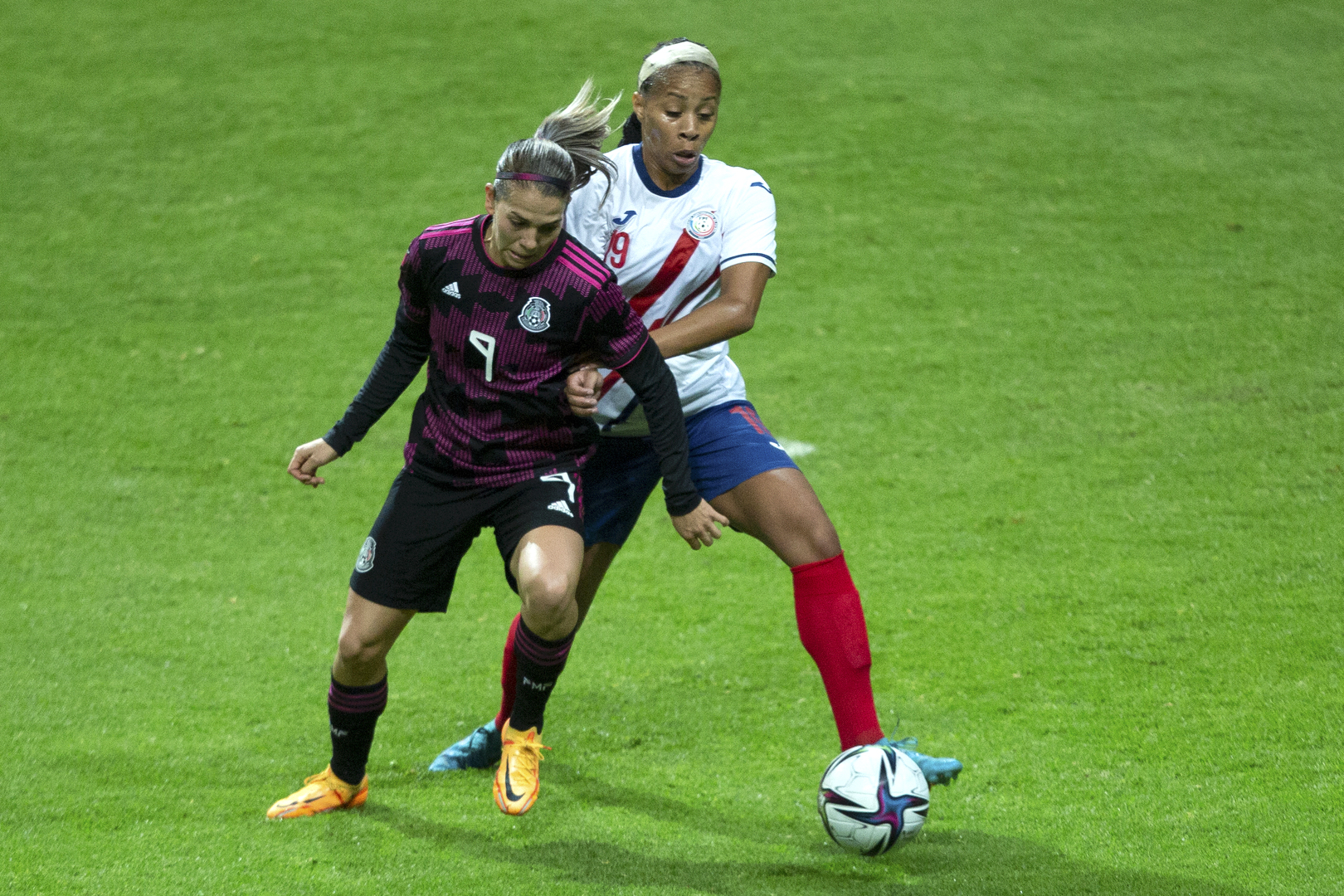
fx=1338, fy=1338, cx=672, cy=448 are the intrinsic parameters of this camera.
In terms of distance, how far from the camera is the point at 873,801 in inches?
119

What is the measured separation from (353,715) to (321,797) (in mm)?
279

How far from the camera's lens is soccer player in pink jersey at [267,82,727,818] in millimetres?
3213

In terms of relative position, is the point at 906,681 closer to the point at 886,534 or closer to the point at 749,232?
the point at 886,534

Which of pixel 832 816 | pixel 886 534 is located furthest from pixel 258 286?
pixel 832 816

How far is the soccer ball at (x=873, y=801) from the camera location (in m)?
3.03

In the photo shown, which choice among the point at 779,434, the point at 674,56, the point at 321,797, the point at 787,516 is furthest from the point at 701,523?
the point at 779,434

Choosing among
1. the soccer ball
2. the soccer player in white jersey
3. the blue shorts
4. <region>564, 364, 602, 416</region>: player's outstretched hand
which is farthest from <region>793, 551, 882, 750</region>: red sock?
<region>564, 364, 602, 416</region>: player's outstretched hand

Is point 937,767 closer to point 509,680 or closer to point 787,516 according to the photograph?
point 787,516

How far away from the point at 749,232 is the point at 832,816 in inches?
58.0

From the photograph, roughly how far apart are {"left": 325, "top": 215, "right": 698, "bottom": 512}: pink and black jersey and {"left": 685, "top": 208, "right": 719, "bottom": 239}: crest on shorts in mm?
339

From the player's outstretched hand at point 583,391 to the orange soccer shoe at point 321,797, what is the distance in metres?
1.28

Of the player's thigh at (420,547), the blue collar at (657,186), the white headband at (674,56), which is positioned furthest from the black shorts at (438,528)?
the white headband at (674,56)

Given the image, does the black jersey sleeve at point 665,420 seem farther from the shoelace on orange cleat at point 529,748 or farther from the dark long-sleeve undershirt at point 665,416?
the shoelace on orange cleat at point 529,748

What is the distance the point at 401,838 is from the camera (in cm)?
348
